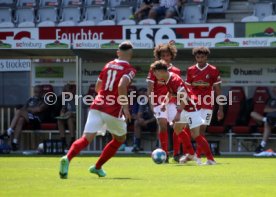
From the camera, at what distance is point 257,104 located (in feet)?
70.9

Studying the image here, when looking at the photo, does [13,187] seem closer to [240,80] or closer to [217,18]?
[240,80]

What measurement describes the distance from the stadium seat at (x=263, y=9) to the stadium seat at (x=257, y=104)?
3891mm

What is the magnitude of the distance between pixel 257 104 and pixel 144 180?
415 inches

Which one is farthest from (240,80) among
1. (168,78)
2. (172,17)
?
(168,78)

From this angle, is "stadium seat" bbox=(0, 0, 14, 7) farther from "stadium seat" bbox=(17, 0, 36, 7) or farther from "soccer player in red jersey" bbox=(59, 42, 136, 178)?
"soccer player in red jersey" bbox=(59, 42, 136, 178)

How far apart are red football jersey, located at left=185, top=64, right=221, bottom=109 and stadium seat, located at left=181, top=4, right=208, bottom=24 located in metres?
9.53

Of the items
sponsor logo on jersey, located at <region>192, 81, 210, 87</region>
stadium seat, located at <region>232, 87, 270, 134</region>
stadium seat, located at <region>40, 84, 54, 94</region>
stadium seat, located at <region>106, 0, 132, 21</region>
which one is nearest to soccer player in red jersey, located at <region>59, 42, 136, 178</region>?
sponsor logo on jersey, located at <region>192, 81, 210, 87</region>

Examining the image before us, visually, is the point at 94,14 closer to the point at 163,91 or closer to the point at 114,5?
the point at 114,5

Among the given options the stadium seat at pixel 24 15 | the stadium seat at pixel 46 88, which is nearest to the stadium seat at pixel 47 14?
the stadium seat at pixel 24 15

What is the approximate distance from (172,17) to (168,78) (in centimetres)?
1109

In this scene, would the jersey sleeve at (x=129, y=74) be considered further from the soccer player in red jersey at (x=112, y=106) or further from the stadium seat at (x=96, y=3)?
the stadium seat at (x=96, y=3)

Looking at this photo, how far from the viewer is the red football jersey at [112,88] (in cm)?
1205

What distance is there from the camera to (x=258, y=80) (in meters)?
22.0

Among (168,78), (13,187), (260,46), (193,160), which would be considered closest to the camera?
(13,187)
